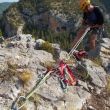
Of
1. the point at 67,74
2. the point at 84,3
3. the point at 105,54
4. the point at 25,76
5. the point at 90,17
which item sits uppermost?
the point at 84,3

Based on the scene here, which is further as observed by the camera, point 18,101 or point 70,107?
point 70,107

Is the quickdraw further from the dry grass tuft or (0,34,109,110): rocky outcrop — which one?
the dry grass tuft

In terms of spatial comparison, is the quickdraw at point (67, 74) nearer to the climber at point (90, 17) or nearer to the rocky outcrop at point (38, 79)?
the rocky outcrop at point (38, 79)

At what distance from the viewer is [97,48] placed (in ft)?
70.8

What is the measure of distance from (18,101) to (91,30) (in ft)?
17.4

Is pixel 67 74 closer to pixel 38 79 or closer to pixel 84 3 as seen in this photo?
pixel 38 79

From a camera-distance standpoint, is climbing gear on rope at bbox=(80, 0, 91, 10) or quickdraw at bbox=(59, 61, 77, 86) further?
climbing gear on rope at bbox=(80, 0, 91, 10)

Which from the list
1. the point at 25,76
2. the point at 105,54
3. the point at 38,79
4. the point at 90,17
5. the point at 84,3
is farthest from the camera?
the point at 105,54

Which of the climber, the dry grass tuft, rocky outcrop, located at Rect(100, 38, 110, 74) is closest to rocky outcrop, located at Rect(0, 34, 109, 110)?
the dry grass tuft

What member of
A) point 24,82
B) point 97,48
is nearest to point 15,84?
point 24,82

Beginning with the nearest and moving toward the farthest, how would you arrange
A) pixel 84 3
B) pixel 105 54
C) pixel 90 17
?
pixel 84 3, pixel 90 17, pixel 105 54

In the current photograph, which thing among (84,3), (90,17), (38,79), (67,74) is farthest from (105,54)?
(38,79)

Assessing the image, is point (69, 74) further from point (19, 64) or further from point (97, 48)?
point (97, 48)

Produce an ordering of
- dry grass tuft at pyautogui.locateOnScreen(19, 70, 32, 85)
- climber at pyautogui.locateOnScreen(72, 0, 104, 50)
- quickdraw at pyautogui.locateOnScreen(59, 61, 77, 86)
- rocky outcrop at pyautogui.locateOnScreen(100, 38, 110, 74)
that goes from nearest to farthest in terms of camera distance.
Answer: dry grass tuft at pyautogui.locateOnScreen(19, 70, 32, 85) → quickdraw at pyautogui.locateOnScreen(59, 61, 77, 86) → climber at pyautogui.locateOnScreen(72, 0, 104, 50) → rocky outcrop at pyautogui.locateOnScreen(100, 38, 110, 74)
